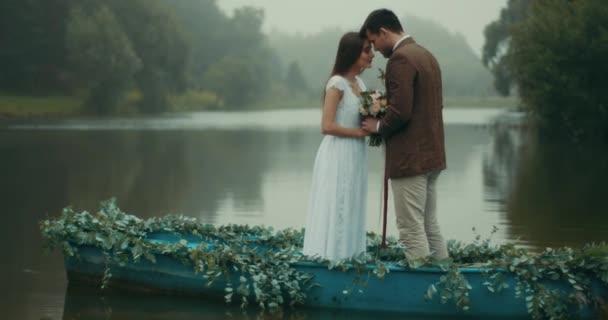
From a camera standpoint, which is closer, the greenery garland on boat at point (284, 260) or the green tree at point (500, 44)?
the greenery garland on boat at point (284, 260)

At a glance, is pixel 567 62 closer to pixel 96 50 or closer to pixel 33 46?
pixel 96 50

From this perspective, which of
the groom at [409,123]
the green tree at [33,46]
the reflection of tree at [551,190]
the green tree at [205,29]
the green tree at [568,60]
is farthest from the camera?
the green tree at [205,29]

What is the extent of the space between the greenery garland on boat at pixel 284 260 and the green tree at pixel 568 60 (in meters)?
20.8

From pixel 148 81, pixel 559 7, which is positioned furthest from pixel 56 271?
pixel 148 81

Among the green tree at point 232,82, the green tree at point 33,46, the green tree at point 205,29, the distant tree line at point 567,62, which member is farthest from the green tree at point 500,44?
the green tree at point 205,29

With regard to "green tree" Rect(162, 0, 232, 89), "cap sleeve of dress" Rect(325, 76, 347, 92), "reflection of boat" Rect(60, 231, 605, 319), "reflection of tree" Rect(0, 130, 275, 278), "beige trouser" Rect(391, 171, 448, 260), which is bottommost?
"reflection of tree" Rect(0, 130, 275, 278)

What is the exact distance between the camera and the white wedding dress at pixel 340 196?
7.60 m

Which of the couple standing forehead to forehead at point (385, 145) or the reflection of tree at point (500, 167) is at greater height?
the couple standing forehead to forehead at point (385, 145)

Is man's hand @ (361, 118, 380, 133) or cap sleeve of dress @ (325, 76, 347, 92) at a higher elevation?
cap sleeve of dress @ (325, 76, 347, 92)

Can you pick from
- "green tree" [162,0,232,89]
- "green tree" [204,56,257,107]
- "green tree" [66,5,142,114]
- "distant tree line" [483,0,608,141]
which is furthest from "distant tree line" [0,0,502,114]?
"green tree" [162,0,232,89]

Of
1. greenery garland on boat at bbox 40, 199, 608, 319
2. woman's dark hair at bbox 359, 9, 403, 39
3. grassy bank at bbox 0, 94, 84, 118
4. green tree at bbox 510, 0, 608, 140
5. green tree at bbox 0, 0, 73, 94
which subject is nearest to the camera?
greenery garland on boat at bbox 40, 199, 608, 319

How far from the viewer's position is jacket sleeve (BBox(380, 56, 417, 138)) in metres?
7.10

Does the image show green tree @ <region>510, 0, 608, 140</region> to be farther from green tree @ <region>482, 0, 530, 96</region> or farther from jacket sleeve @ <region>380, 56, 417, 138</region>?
jacket sleeve @ <region>380, 56, 417, 138</region>

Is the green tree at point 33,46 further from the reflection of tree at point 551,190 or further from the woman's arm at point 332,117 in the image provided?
the woman's arm at point 332,117
